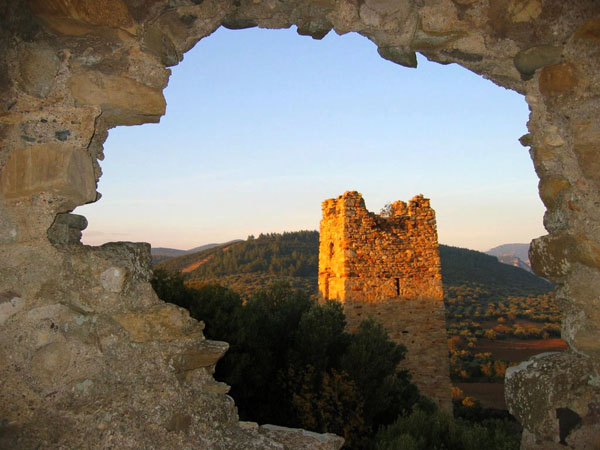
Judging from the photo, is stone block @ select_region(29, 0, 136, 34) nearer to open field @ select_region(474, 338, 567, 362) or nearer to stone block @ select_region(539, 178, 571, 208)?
stone block @ select_region(539, 178, 571, 208)

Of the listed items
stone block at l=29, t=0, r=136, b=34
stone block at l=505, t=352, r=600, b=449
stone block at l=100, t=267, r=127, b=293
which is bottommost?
stone block at l=505, t=352, r=600, b=449

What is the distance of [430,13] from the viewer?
2.04m

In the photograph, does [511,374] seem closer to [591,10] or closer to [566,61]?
[566,61]

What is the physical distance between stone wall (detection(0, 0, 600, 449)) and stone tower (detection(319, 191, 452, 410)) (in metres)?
9.78

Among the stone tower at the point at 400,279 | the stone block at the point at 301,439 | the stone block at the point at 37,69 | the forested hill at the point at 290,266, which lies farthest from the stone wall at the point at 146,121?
the forested hill at the point at 290,266

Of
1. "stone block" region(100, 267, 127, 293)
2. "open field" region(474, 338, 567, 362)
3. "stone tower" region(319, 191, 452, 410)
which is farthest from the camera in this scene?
"open field" region(474, 338, 567, 362)

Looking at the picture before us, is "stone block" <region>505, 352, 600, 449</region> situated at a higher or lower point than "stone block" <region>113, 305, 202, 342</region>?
lower

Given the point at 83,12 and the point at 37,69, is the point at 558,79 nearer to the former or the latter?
the point at 83,12

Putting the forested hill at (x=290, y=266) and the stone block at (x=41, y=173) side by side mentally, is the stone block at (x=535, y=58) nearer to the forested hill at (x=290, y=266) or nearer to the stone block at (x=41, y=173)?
the stone block at (x=41, y=173)

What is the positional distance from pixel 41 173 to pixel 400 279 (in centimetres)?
1108

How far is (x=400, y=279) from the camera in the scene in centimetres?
1209

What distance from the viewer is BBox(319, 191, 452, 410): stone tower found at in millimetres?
11750

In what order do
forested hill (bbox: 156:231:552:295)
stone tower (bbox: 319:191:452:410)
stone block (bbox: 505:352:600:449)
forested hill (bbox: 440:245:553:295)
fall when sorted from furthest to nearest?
forested hill (bbox: 440:245:553:295)
forested hill (bbox: 156:231:552:295)
stone tower (bbox: 319:191:452:410)
stone block (bbox: 505:352:600:449)

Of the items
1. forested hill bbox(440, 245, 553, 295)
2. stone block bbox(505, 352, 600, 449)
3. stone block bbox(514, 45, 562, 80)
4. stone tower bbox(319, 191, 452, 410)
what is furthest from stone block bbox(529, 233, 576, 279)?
forested hill bbox(440, 245, 553, 295)
